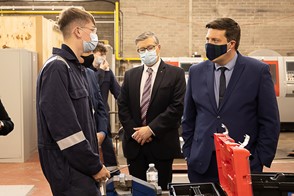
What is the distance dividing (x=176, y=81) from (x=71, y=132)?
5.41ft

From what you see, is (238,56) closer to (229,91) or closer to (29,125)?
(229,91)

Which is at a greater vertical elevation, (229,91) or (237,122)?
(229,91)

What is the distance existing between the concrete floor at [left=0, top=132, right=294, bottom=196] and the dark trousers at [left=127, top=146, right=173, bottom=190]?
114cm

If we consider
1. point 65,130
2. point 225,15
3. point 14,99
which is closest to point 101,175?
point 65,130

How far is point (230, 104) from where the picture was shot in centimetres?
274

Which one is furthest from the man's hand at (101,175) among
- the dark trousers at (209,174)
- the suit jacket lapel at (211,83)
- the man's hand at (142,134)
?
the man's hand at (142,134)

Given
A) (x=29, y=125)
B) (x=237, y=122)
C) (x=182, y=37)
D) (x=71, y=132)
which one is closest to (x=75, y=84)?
(x=71, y=132)

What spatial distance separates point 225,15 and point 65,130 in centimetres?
999

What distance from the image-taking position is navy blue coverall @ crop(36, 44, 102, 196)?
2.21 metres

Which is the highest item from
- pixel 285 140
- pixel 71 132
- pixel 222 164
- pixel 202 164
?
pixel 71 132

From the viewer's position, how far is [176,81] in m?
3.71

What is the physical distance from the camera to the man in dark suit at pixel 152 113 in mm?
3578

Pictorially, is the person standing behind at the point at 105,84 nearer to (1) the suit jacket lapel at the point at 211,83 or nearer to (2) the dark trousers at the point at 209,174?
(2) the dark trousers at the point at 209,174

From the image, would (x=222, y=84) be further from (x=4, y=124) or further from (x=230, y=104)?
(x=4, y=124)
